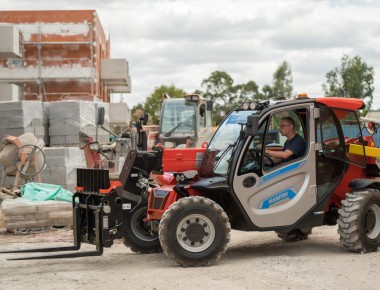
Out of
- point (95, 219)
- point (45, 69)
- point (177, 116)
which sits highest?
point (45, 69)

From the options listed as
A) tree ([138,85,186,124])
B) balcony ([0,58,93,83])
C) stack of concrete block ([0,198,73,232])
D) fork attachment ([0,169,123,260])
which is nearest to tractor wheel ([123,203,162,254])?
fork attachment ([0,169,123,260])

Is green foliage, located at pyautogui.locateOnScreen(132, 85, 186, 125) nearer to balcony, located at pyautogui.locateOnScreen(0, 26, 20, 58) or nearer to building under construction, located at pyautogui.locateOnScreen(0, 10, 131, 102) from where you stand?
building under construction, located at pyautogui.locateOnScreen(0, 10, 131, 102)

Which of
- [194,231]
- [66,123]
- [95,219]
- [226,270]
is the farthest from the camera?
[66,123]

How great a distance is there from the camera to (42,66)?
53.2m

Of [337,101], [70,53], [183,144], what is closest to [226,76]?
[70,53]

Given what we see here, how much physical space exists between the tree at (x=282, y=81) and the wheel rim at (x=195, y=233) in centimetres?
8187

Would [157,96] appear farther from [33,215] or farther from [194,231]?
[194,231]

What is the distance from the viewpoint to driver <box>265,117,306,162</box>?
1153 cm

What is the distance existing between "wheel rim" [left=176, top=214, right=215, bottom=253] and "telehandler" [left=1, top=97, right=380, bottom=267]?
0.04 feet

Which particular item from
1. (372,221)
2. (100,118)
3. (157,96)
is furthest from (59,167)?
(157,96)

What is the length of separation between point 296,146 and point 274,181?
0.69 metres

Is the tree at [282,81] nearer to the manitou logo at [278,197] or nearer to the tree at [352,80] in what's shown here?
the tree at [352,80]

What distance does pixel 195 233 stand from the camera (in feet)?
35.6

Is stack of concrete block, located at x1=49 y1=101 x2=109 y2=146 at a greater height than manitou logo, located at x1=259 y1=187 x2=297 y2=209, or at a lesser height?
greater
